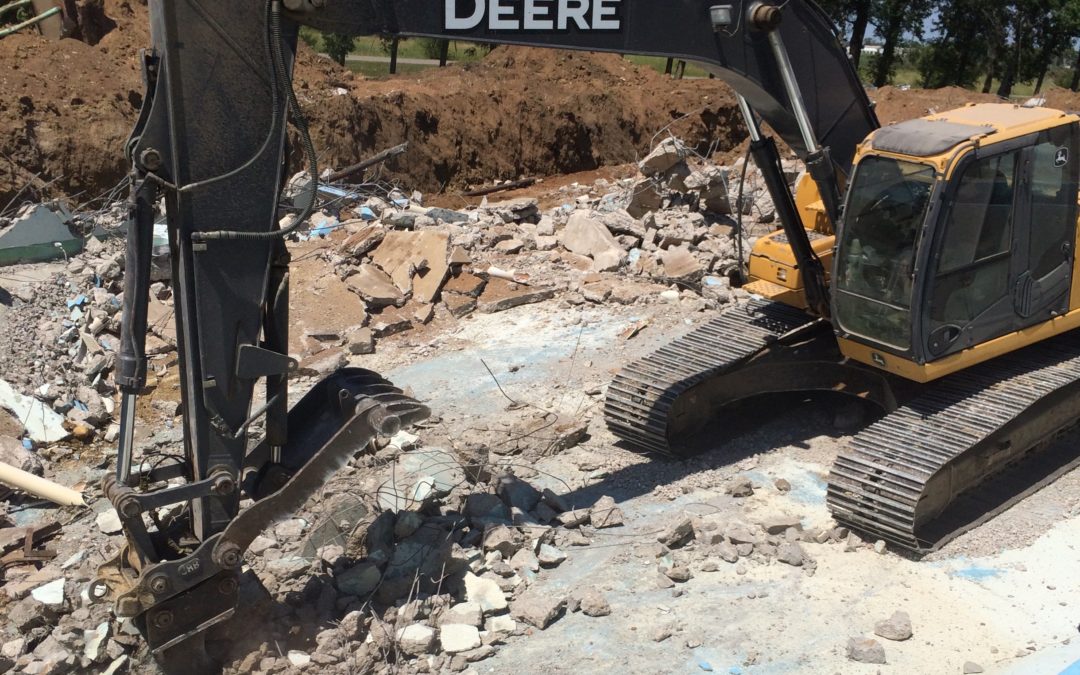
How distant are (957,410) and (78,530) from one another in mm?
5448

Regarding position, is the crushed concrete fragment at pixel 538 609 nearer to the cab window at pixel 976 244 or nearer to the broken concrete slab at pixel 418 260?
the cab window at pixel 976 244

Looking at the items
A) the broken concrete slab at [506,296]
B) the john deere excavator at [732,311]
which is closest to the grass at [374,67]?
the broken concrete slab at [506,296]

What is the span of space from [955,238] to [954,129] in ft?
2.14

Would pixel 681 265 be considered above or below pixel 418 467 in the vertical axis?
above

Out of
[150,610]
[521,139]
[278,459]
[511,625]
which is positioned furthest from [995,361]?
[521,139]

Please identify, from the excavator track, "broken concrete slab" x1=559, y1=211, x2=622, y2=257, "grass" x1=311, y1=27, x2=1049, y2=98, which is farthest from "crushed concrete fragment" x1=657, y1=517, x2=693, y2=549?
"grass" x1=311, y1=27, x2=1049, y2=98

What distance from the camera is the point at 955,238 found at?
618 cm

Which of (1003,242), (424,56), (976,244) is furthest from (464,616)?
(424,56)

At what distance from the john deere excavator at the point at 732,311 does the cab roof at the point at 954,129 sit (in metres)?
0.02

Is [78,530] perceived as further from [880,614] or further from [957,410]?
[957,410]

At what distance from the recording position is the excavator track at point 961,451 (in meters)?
6.02

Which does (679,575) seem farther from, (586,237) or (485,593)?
(586,237)

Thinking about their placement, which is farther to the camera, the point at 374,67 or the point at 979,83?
the point at 979,83

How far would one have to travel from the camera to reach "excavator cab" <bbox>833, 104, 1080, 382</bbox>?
6.11m
